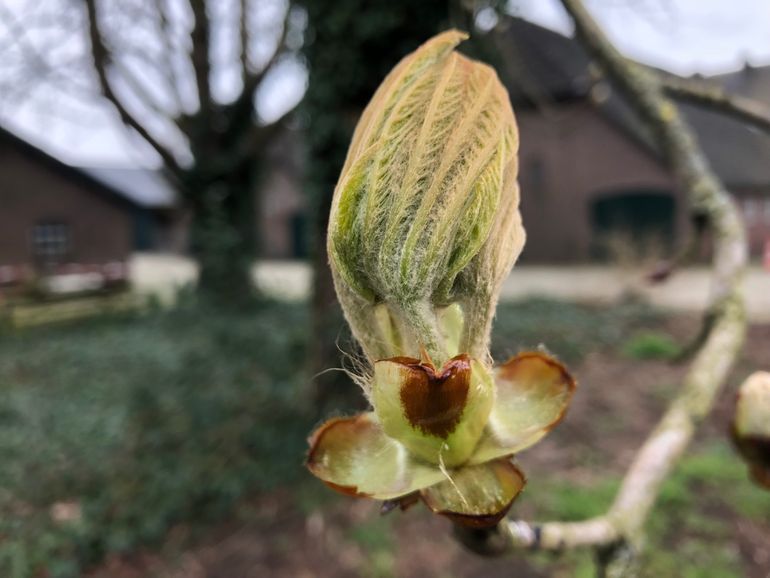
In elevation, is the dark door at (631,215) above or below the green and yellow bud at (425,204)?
below

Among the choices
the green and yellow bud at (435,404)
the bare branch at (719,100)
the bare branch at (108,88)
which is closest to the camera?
the green and yellow bud at (435,404)

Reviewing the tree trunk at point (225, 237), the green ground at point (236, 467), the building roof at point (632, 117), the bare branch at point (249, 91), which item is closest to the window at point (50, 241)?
the tree trunk at point (225, 237)

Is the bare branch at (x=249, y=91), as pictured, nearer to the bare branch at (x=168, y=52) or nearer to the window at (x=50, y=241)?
the bare branch at (x=168, y=52)

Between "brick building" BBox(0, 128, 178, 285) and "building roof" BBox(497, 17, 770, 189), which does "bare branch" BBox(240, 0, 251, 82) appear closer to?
"building roof" BBox(497, 17, 770, 189)

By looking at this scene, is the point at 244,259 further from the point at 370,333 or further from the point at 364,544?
the point at 370,333

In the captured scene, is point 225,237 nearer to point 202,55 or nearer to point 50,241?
point 202,55

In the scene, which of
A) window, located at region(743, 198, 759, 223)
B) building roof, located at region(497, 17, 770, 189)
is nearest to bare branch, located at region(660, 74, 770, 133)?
building roof, located at region(497, 17, 770, 189)

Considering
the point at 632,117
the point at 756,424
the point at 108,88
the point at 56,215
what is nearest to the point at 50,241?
the point at 56,215
